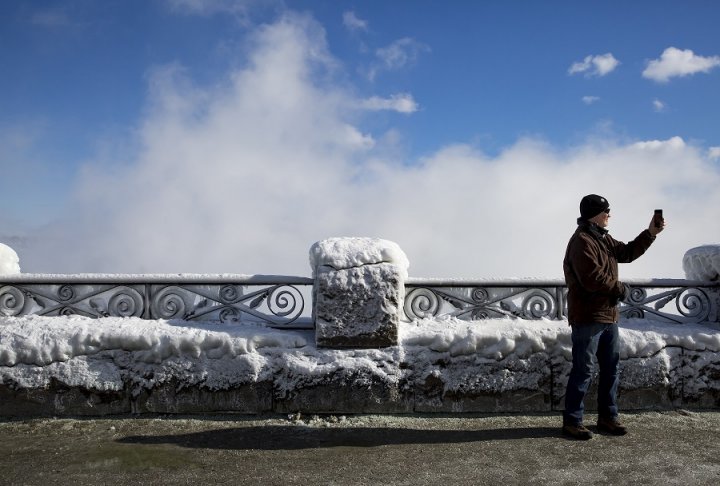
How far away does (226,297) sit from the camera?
4.85 m

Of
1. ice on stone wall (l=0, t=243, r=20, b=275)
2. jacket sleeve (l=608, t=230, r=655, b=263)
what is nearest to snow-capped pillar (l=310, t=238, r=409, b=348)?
jacket sleeve (l=608, t=230, r=655, b=263)

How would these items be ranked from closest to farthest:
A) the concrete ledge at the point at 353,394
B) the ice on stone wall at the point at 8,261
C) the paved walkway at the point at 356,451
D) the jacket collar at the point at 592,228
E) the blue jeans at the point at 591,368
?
the paved walkway at the point at 356,451, the blue jeans at the point at 591,368, the jacket collar at the point at 592,228, the concrete ledge at the point at 353,394, the ice on stone wall at the point at 8,261

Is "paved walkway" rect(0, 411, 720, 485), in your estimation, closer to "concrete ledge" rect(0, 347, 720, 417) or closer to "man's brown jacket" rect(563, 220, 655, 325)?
"concrete ledge" rect(0, 347, 720, 417)

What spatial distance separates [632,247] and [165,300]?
3.72m

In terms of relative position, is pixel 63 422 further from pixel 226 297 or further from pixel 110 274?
pixel 226 297

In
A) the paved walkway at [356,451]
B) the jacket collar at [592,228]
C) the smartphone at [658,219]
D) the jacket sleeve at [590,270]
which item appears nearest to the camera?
the paved walkway at [356,451]

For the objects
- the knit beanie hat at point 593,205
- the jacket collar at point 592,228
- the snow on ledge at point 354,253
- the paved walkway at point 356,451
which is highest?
the knit beanie hat at point 593,205

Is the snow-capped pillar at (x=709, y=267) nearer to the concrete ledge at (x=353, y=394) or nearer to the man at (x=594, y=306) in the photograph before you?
the concrete ledge at (x=353, y=394)

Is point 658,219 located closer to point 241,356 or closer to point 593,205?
point 593,205

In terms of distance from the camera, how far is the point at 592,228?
411 cm

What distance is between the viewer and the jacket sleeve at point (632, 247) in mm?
4254

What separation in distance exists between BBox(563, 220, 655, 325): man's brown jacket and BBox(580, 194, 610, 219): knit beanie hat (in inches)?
2.7

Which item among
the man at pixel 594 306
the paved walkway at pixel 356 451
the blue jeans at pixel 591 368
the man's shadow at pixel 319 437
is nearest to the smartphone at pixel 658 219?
the man at pixel 594 306

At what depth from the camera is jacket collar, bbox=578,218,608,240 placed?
4.10 m
